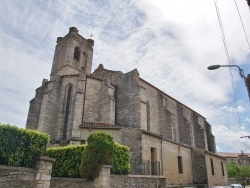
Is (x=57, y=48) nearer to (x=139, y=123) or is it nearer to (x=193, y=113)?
(x=139, y=123)

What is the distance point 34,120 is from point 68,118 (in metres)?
3.84

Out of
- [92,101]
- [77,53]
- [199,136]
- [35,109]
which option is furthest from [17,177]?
[199,136]

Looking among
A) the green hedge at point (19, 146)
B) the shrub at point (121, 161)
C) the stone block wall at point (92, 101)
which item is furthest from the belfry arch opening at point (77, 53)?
the green hedge at point (19, 146)

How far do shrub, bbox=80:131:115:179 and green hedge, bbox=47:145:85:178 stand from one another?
40.7 inches

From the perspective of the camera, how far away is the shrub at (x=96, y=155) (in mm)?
10539

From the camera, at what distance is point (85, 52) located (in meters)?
31.7

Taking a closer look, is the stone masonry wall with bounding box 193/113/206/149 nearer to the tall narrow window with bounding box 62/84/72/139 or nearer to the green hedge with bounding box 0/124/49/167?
the tall narrow window with bounding box 62/84/72/139

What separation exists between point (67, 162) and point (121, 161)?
10.4 ft

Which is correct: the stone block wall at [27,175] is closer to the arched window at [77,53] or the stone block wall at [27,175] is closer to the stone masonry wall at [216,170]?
the stone masonry wall at [216,170]

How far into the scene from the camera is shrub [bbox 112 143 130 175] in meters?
12.3

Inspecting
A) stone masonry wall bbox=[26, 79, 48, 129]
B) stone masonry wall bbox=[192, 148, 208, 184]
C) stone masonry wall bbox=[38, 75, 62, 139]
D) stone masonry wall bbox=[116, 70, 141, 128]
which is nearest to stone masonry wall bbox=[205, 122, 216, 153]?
stone masonry wall bbox=[192, 148, 208, 184]

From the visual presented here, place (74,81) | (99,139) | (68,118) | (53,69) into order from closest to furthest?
(99,139) → (68,118) → (74,81) → (53,69)

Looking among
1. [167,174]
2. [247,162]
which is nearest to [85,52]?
[167,174]

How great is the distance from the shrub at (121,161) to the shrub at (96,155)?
1.05 metres
